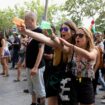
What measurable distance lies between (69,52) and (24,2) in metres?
64.5

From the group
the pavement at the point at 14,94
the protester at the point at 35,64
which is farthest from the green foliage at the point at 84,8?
the protester at the point at 35,64

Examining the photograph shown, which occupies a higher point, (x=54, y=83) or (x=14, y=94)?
(x=54, y=83)

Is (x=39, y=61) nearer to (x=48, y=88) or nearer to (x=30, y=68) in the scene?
(x=30, y=68)

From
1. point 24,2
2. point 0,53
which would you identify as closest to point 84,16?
point 0,53

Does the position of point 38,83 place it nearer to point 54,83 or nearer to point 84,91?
point 54,83

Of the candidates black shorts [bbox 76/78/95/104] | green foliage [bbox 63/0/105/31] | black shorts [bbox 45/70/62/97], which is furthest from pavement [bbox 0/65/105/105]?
green foliage [bbox 63/0/105/31]

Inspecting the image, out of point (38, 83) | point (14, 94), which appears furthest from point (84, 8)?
point (38, 83)

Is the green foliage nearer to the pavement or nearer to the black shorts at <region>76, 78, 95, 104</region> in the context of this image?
the pavement

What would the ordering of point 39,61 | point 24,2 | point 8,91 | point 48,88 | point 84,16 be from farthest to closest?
1. point 24,2
2. point 84,16
3. point 8,91
4. point 39,61
5. point 48,88

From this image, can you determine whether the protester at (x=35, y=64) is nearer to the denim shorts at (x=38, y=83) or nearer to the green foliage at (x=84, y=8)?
the denim shorts at (x=38, y=83)

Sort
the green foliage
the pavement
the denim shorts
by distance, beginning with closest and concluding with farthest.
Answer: the denim shorts → the pavement → the green foliage

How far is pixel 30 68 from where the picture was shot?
6461mm

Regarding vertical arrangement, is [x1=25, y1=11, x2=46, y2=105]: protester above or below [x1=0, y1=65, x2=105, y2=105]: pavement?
above

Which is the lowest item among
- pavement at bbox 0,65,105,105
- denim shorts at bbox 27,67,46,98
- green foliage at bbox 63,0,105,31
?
pavement at bbox 0,65,105,105
